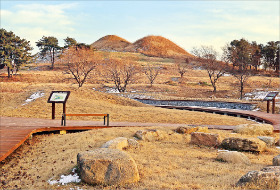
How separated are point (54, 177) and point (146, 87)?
35.3 m

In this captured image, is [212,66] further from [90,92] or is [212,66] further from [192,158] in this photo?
[192,158]

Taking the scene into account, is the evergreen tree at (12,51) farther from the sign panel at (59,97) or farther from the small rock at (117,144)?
the small rock at (117,144)

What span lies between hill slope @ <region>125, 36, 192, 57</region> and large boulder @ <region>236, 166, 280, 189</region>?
8618 cm

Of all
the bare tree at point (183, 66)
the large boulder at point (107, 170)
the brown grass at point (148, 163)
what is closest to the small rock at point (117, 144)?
the brown grass at point (148, 163)

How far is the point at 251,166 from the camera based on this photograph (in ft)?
26.1

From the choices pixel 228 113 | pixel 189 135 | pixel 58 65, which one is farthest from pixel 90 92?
pixel 58 65

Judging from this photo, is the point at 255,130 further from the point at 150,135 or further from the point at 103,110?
the point at 103,110

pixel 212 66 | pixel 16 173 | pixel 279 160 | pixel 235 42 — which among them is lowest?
pixel 16 173

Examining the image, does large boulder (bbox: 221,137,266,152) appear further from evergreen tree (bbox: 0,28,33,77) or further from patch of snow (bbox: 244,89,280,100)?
evergreen tree (bbox: 0,28,33,77)

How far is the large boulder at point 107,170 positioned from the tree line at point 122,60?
30474 millimetres

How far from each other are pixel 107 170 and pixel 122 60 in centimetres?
5072

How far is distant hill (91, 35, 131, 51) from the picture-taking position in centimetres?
10369

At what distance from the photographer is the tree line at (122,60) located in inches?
1697

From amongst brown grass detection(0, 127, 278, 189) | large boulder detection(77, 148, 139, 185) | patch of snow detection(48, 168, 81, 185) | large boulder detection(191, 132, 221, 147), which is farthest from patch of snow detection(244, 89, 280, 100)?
patch of snow detection(48, 168, 81, 185)
